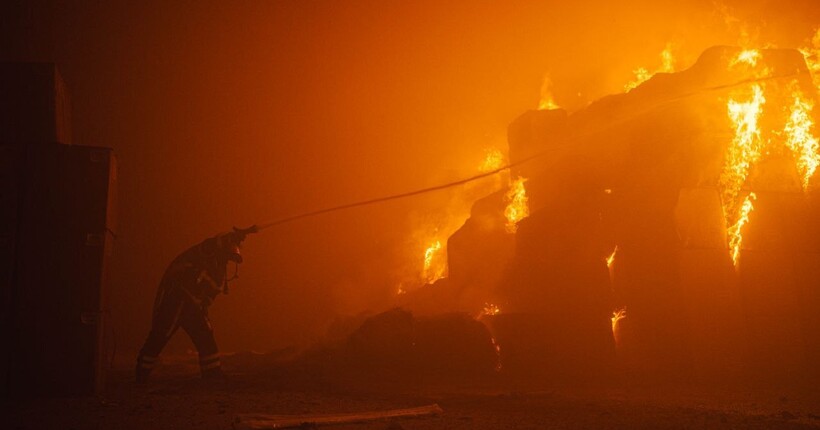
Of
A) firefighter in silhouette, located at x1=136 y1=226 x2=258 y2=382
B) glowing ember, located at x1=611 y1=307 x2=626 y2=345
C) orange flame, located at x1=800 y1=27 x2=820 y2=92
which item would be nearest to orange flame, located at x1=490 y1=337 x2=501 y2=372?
glowing ember, located at x1=611 y1=307 x2=626 y2=345

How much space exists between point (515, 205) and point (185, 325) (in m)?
11.2

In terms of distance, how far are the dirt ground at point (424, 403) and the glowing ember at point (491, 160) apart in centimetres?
1547

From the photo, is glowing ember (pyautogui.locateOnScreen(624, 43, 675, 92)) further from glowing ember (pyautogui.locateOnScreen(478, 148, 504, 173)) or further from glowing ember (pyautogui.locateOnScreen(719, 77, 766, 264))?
glowing ember (pyautogui.locateOnScreen(478, 148, 504, 173))

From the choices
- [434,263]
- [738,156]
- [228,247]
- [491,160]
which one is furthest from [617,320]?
[491,160]

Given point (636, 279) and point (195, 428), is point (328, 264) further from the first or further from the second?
point (195, 428)

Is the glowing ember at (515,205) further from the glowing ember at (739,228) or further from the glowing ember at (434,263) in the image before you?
the glowing ember at (739,228)

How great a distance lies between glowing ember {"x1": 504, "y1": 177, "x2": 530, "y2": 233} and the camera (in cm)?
1659

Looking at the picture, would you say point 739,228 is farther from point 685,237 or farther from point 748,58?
point 748,58

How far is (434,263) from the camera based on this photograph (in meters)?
22.4

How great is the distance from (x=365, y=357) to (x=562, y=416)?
18.5 feet

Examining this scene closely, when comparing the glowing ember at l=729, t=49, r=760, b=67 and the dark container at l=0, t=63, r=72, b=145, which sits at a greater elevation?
the glowing ember at l=729, t=49, r=760, b=67

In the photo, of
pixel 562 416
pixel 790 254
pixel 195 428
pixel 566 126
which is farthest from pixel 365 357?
pixel 790 254

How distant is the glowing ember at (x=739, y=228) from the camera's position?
39.9 feet

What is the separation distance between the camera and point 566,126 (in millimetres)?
15500
